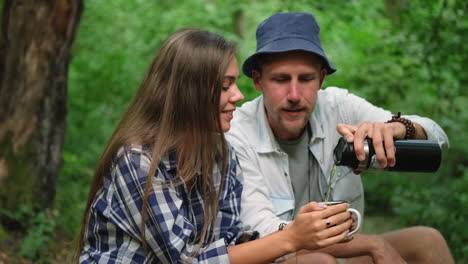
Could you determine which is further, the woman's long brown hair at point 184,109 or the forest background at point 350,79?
the forest background at point 350,79

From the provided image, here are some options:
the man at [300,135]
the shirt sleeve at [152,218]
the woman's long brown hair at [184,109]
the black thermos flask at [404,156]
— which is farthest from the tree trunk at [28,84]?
the black thermos flask at [404,156]

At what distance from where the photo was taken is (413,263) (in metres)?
2.73

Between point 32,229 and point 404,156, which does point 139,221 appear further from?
point 32,229

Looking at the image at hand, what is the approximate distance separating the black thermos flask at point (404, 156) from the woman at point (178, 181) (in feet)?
0.87

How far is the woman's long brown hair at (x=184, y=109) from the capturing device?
2398mm

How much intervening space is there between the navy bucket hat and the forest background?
15 cm

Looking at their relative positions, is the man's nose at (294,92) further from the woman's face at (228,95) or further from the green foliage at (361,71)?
the green foliage at (361,71)

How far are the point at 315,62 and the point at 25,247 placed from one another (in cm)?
226

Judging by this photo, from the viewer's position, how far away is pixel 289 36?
289 cm

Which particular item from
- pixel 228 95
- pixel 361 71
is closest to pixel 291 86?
pixel 228 95

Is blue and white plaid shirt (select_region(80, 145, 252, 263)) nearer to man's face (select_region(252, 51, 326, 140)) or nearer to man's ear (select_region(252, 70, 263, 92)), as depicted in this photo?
man's face (select_region(252, 51, 326, 140))

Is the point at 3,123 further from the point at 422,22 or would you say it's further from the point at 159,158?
the point at 422,22

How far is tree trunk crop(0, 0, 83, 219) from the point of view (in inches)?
156

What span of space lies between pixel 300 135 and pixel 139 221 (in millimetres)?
1188
